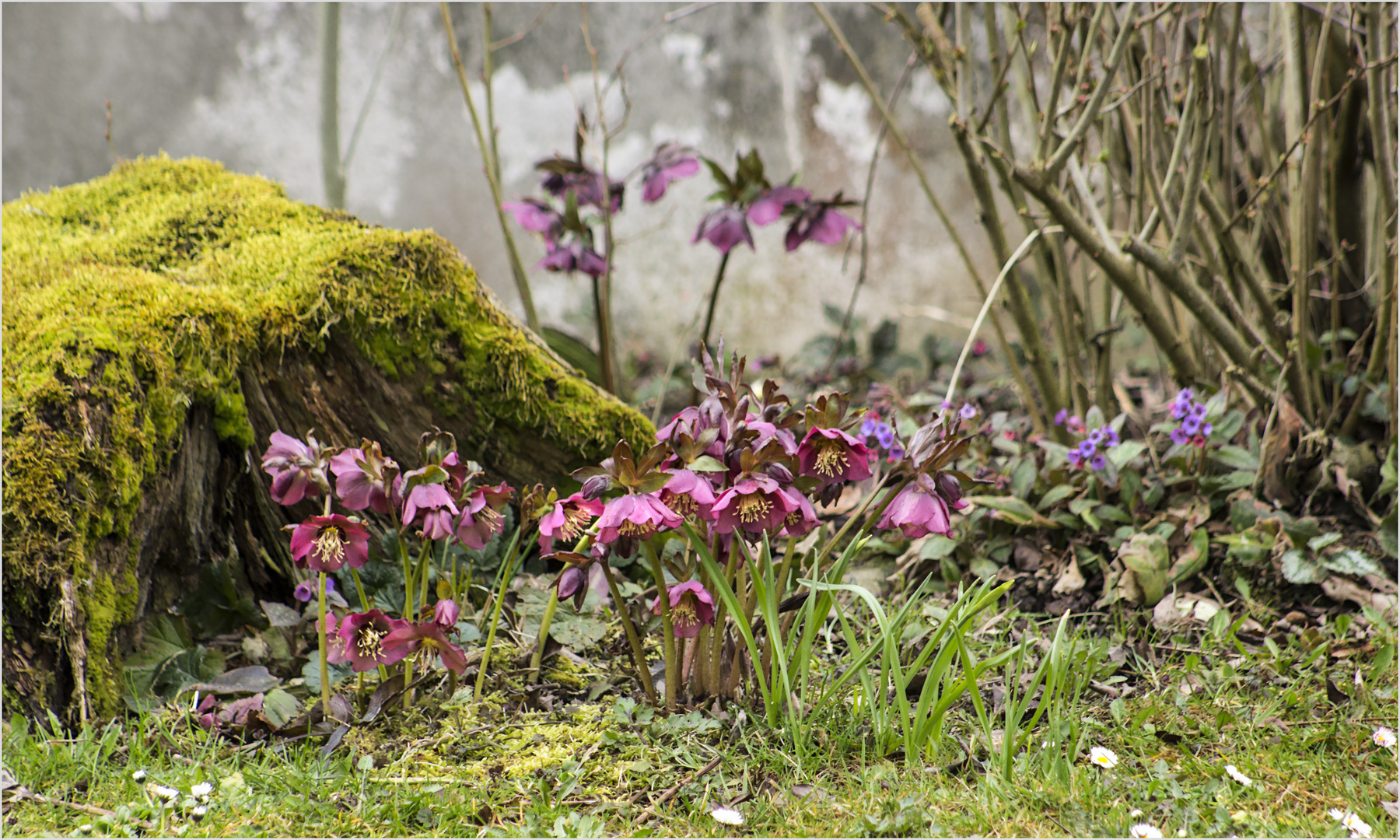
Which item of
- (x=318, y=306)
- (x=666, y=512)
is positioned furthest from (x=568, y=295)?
(x=666, y=512)

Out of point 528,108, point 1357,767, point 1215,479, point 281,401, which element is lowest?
point 1357,767

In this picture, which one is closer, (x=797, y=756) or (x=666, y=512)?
(x=666, y=512)

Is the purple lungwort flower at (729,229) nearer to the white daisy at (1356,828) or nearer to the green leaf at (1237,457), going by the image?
the green leaf at (1237,457)

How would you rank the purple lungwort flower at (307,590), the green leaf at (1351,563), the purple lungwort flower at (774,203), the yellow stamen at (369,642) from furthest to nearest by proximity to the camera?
1. the purple lungwort flower at (774,203)
2. the green leaf at (1351,563)
3. the purple lungwort flower at (307,590)
4. the yellow stamen at (369,642)

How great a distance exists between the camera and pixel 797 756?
1.33 metres

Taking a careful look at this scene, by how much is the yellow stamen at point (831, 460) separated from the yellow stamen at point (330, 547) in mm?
797

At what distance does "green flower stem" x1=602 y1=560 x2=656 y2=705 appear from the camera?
1.42m

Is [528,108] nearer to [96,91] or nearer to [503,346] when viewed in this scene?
[96,91]

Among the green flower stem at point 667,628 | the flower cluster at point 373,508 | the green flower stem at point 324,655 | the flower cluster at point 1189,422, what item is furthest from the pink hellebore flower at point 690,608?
the flower cluster at point 1189,422

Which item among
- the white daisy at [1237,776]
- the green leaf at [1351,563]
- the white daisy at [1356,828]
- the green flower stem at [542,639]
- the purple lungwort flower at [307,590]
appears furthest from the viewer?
the green leaf at [1351,563]

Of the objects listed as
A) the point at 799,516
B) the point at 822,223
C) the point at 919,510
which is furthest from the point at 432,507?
the point at 822,223

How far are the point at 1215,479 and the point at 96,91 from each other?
5.09 m

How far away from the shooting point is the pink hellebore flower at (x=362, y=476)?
1.37m

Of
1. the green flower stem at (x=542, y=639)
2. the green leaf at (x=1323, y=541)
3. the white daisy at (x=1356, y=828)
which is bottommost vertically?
the white daisy at (x=1356, y=828)
